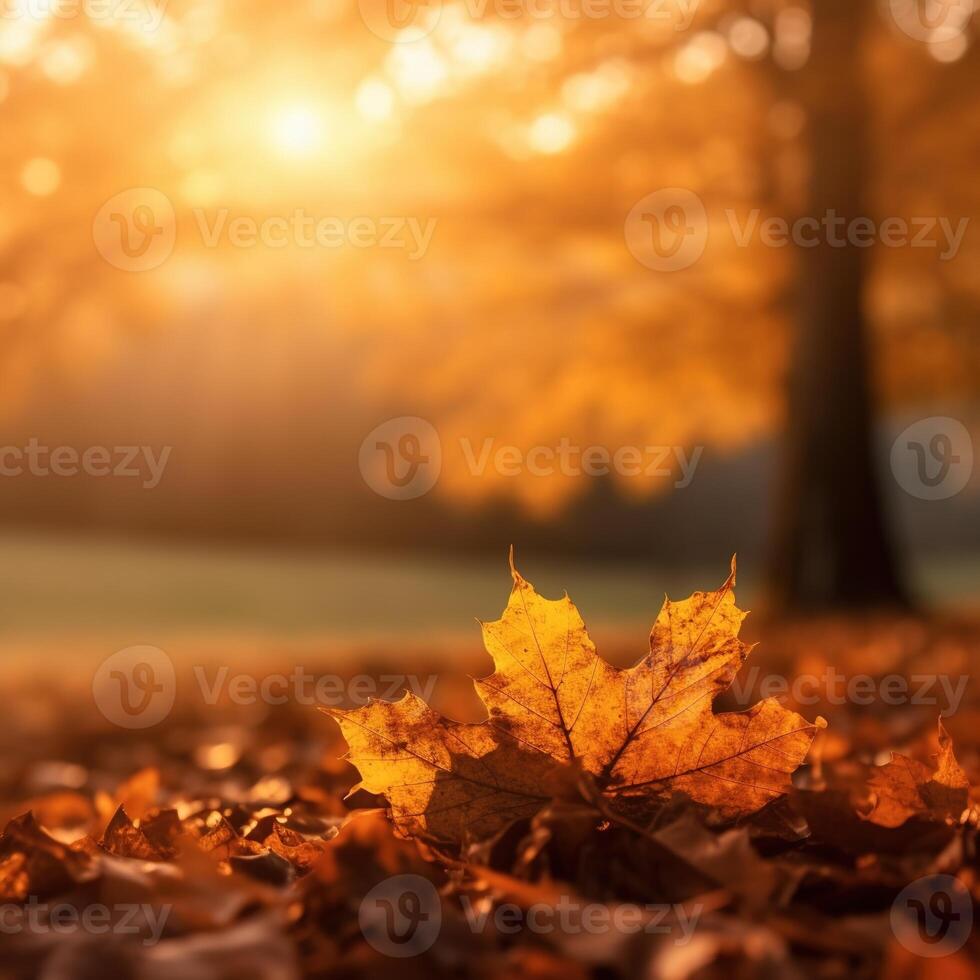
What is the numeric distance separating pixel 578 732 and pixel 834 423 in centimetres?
698

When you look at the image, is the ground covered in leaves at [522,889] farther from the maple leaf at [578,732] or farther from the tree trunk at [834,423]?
the tree trunk at [834,423]

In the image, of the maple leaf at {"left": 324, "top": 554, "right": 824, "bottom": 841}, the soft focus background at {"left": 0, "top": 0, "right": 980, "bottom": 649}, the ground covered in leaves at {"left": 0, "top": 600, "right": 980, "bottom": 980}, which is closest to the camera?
the ground covered in leaves at {"left": 0, "top": 600, "right": 980, "bottom": 980}

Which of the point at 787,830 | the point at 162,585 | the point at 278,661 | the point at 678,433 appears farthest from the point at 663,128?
the point at 162,585

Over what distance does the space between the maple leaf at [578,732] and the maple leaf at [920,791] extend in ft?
0.33

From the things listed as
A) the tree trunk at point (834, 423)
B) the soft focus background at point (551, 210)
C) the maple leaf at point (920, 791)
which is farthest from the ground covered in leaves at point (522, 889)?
the tree trunk at point (834, 423)

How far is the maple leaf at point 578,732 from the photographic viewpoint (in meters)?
0.97

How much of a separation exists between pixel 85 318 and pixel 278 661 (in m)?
2.96

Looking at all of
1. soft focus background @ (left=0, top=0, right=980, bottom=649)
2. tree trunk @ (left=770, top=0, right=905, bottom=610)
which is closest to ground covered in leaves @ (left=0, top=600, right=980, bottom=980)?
soft focus background @ (left=0, top=0, right=980, bottom=649)

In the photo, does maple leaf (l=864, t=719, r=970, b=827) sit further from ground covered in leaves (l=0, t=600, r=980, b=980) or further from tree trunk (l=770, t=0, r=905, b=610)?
tree trunk (l=770, t=0, r=905, b=610)

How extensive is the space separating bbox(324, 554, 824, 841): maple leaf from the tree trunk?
6.66 metres

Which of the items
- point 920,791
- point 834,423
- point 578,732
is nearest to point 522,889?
point 578,732

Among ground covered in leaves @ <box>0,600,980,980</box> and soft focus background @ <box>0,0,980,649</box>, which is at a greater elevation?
soft focus background @ <box>0,0,980,649</box>

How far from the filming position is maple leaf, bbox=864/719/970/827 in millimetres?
977

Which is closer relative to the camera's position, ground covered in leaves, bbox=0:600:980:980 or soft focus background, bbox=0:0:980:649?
ground covered in leaves, bbox=0:600:980:980
